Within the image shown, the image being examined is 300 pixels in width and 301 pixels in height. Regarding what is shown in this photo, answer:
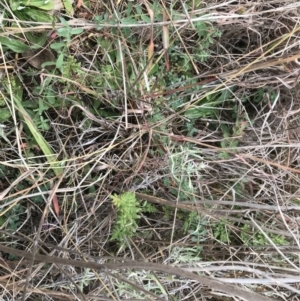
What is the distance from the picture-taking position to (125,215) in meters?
1.14

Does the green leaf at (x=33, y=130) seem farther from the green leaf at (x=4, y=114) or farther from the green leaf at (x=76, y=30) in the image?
the green leaf at (x=76, y=30)

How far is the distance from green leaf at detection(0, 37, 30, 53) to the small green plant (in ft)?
1.41

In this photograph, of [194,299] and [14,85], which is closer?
[14,85]

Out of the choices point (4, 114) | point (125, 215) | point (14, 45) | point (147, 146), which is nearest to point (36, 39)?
point (14, 45)

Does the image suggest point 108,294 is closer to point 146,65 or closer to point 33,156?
point 33,156

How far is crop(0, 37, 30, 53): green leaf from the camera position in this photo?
3.72ft

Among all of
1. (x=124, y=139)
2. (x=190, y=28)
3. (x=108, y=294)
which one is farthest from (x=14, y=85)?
(x=108, y=294)

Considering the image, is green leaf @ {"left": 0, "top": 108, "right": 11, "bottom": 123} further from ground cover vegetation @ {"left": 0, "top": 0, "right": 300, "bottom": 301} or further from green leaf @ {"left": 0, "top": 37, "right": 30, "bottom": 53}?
green leaf @ {"left": 0, "top": 37, "right": 30, "bottom": 53}

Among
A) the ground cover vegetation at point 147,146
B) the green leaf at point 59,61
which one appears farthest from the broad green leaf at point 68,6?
the green leaf at point 59,61

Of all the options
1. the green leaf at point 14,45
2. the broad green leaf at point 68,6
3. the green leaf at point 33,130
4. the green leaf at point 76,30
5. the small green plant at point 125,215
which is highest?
the broad green leaf at point 68,6

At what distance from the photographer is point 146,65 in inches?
47.2

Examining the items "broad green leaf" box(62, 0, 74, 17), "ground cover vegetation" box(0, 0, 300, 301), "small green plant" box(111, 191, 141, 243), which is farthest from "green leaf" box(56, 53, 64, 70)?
"small green plant" box(111, 191, 141, 243)

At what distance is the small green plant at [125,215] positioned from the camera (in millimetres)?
1135

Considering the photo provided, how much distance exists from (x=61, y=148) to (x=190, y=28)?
0.47 meters
